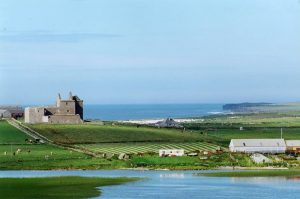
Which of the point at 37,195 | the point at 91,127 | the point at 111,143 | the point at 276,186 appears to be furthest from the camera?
the point at 91,127

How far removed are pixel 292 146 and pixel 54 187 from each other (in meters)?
44.4

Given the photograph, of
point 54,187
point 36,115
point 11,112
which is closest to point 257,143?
point 54,187

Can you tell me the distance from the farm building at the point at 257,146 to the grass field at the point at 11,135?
24536 mm

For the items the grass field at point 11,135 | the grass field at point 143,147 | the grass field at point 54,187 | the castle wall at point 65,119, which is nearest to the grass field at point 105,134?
the grass field at point 11,135

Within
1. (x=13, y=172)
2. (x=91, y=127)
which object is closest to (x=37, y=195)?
(x=13, y=172)

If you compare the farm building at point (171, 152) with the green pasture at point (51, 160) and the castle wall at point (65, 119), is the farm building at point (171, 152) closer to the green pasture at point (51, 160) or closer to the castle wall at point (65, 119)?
the green pasture at point (51, 160)

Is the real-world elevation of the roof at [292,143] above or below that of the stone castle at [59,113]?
below

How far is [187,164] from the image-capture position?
100688 mm

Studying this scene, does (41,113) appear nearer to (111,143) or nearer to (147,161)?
(111,143)

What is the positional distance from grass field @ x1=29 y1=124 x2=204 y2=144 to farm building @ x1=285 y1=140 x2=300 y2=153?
1408cm

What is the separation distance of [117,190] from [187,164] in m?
22.4

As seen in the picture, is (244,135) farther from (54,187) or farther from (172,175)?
(54,187)

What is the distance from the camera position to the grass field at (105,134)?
122125 millimetres

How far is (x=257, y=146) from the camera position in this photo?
378 ft
